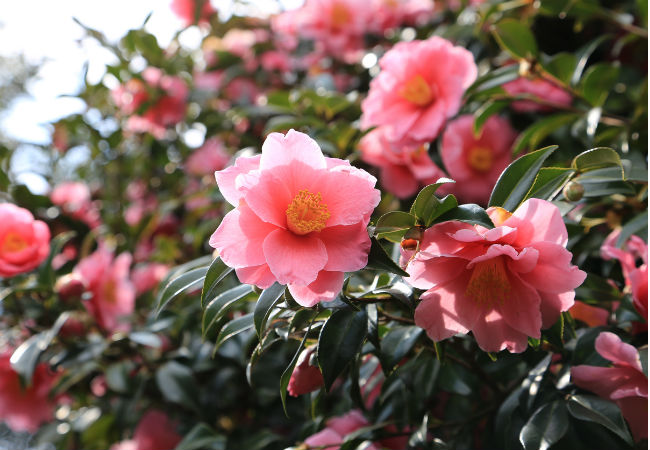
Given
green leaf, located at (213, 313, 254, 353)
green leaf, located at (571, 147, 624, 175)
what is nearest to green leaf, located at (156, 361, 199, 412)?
green leaf, located at (213, 313, 254, 353)

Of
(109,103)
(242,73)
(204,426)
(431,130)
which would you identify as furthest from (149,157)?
(431,130)

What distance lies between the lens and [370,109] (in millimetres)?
977

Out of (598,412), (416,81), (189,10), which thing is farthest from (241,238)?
(189,10)

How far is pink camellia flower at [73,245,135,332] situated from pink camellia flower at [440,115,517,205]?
0.64 m

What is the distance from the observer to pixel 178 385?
1113 mm

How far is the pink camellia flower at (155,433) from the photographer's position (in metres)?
1.25

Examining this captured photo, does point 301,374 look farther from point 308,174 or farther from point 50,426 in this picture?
point 50,426

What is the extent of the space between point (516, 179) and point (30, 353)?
0.81 meters

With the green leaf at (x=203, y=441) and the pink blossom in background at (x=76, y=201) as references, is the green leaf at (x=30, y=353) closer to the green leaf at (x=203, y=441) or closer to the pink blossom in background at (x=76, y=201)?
the green leaf at (x=203, y=441)

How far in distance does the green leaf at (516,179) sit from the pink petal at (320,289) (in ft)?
0.66

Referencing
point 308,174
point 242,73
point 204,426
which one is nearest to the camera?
point 308,174

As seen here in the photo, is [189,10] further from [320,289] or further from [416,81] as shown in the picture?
[320,289]

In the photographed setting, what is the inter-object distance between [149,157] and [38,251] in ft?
2.76

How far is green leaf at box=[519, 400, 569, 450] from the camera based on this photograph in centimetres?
63
